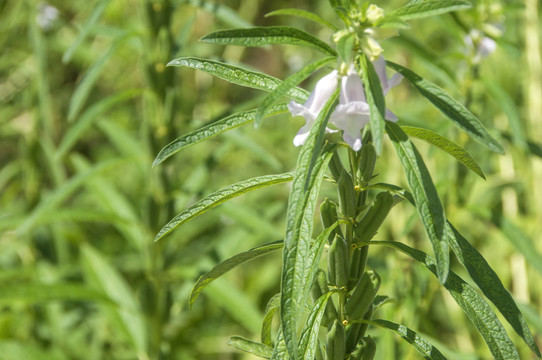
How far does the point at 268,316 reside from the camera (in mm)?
632

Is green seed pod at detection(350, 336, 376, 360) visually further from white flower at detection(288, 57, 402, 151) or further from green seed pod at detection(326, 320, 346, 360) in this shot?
white flower at detection(288, 57, 402, 151)

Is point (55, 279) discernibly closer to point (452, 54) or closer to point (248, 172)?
point (248, 172)

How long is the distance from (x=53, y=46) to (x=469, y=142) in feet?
5.00

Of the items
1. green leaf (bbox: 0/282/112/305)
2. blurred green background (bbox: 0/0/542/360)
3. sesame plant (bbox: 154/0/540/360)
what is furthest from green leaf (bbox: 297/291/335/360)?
green leaf (bbox: 0/282/112/305)

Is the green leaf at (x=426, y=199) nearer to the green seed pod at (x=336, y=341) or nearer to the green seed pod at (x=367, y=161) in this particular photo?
the green seed pod at (x=367, y=161)

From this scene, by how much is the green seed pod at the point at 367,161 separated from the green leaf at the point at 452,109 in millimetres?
70

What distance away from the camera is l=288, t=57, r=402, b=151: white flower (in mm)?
501

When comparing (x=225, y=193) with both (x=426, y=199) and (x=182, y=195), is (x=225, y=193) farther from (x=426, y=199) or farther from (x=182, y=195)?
(x=182, y=195)

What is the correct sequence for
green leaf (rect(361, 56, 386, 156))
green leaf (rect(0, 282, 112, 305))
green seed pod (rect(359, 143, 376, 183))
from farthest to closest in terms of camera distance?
green leaf (rect(0, 282, 112, 305)), green seed pod (rect(359, 143, 376, 183)), green leaf (rect(361, 56, 386, 156))

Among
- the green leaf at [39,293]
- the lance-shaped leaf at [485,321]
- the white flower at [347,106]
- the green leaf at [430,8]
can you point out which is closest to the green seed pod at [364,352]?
the lance-shaped leaf at [485,321]

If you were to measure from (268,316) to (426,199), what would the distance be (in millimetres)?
229

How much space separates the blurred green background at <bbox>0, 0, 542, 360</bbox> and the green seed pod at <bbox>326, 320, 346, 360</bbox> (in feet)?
0.73

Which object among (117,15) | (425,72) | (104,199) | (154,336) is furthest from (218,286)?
(117,15)

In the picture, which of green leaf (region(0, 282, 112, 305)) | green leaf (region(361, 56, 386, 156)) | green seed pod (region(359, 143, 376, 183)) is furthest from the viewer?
→ green leaf (region(0, 282, 112, 305))
